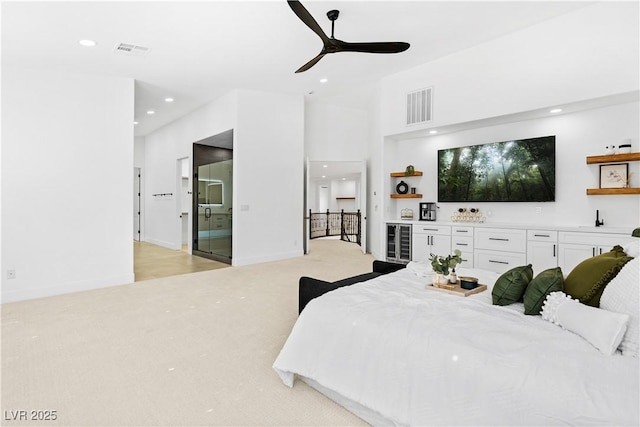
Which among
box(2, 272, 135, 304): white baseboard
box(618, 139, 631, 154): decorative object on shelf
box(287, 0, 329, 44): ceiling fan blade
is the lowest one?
box(2, 272, 135, 304): white baseboard

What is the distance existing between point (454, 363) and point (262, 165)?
555 cm

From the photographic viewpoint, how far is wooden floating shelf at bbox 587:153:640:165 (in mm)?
3841

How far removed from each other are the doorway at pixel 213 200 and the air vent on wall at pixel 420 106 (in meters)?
3.37

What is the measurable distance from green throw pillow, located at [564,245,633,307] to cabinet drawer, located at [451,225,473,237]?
3.07 m

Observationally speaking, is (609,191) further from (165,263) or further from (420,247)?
(165,263)

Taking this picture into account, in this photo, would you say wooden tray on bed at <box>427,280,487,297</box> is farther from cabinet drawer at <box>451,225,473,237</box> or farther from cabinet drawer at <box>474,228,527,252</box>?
cabinet drawer at <box>451,225,473,237</box>

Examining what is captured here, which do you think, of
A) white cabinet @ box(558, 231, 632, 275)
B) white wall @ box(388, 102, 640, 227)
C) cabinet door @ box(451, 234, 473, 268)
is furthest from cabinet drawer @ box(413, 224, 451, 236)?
white cabinet @ box(558, 231, 632, 275)

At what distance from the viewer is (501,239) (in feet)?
15.3

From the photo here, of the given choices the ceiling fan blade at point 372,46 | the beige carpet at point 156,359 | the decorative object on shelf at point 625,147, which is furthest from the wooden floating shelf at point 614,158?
the beige carpet at point 156,359

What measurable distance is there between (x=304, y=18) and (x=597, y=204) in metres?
4.10

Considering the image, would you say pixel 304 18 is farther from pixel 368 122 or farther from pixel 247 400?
pixel 368 122

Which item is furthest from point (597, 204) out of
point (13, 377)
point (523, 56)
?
point (13, 377)

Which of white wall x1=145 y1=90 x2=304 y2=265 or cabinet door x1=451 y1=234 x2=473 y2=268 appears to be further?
white wall x1=145 y1=90 x2=304 y2=265

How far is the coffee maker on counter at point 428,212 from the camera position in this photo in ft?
19.2
